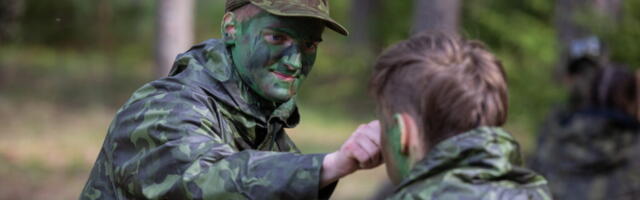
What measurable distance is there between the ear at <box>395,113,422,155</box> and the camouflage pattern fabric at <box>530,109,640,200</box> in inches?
246

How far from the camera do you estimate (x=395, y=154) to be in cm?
283

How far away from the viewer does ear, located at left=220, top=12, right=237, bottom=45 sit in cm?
359

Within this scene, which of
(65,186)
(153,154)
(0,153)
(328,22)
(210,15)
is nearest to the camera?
(153,154)

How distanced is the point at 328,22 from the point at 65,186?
31.3ft

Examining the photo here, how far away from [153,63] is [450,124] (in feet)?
41.3

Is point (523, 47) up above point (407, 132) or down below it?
below

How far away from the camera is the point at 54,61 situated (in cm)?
1933

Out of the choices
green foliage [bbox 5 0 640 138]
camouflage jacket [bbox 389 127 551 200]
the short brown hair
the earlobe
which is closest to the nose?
the short brown hair

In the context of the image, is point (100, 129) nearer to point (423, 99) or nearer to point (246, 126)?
point (246, 126)

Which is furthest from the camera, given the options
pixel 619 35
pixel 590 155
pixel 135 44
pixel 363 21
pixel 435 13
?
pixel 363 21

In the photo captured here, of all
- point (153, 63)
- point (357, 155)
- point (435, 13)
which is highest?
point (357, 155)

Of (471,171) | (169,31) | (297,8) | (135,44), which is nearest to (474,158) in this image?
(471,171)

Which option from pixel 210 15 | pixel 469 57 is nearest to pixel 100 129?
pixel 210 15

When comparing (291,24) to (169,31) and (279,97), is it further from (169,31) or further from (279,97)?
(169,31)
